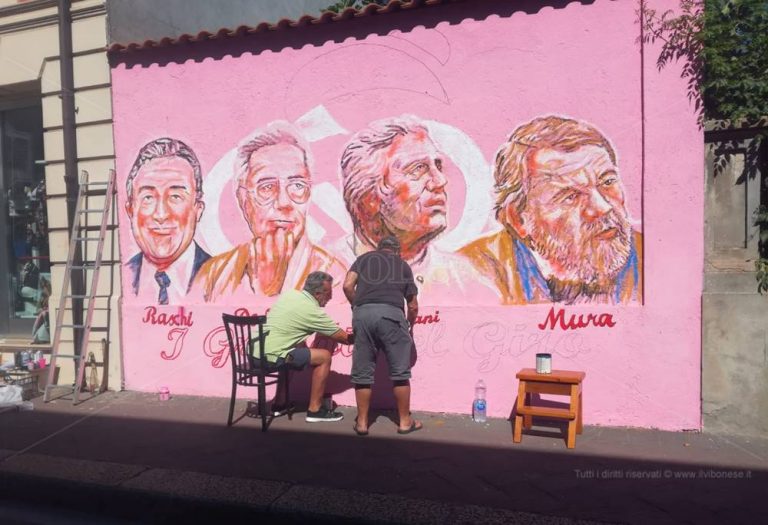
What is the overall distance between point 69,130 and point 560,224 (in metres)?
5.48

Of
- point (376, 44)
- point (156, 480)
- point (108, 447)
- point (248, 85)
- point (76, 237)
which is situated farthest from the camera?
point (76, 237)

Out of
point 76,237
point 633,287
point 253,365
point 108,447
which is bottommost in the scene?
point 108,447

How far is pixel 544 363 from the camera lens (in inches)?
191

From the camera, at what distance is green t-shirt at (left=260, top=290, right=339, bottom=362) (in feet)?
17.7

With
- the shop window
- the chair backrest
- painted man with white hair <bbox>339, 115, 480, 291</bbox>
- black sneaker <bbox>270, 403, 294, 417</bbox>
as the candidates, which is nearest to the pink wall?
painted man with white hair <bbox>339, 115, 480, 291</bbox>

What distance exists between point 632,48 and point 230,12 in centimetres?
609

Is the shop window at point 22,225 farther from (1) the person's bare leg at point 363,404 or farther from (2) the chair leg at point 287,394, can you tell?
(1) the person's bare leg at point 363,404

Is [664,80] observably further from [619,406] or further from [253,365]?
[253,365]

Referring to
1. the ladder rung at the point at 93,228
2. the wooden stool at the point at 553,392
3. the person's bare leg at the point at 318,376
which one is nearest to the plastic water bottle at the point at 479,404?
the wooden stool at the point at 553,392

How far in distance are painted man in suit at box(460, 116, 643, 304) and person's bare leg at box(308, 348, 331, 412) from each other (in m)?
1.66

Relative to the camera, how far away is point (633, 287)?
5199 mm

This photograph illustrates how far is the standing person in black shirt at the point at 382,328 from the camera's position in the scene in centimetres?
505

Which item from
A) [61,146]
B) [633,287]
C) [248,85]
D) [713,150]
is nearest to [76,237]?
[61,146]

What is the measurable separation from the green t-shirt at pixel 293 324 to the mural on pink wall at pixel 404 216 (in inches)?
26.9
